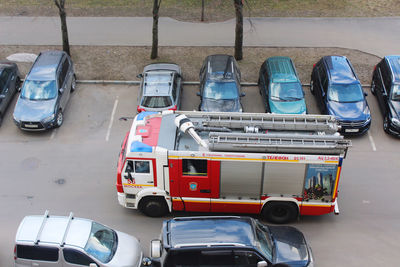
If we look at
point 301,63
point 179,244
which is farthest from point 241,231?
point 301,63

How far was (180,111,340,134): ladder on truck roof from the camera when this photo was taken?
12.8m

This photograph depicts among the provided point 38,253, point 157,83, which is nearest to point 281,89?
point 157,83

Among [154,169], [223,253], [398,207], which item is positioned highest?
[154,169]

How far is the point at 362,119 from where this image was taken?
16.7 meters

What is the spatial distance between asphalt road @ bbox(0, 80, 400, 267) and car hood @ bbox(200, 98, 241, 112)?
1479mm

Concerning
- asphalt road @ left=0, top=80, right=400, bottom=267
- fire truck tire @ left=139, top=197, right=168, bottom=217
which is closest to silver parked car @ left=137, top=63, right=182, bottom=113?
asphalt road @ left=0, top=80, right=400, bottom=267

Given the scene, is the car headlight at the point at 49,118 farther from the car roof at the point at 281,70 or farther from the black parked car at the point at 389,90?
the black parked car at the point at 389,90

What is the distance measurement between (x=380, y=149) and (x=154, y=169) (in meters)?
8.60

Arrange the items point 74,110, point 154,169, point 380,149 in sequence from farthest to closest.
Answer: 1. point 74,110
2. point 380,149
3. point 154,169

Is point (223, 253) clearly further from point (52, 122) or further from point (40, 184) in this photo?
point (52, 122)

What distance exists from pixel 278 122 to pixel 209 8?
1507 centimetres

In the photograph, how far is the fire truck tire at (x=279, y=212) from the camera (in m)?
12.8

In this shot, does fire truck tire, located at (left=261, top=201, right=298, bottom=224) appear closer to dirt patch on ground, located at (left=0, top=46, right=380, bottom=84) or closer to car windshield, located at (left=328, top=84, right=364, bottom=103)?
car windshield, located at (left=328, top=84, right=364, bottom=103)

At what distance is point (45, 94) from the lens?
57.6ft
